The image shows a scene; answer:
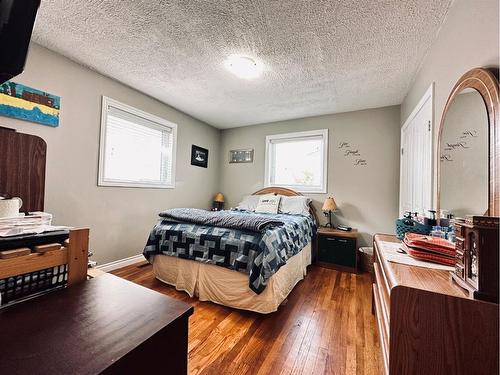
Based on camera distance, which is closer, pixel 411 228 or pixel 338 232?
pixel 411 228

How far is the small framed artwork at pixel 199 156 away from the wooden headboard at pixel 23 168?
7.77 feet

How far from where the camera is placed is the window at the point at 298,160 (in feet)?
12.2

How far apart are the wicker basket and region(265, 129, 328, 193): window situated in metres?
1.87

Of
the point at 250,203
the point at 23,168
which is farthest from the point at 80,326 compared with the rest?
the point at 250,203

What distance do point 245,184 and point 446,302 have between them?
3716mm

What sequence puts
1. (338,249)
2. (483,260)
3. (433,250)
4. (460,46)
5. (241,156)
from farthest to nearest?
(241,156), (338,249), (460,46), (433,250), (483,260)

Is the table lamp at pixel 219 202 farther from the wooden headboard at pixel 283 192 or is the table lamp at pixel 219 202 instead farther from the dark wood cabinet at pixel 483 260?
the dark wood cabinet at pixel 483 260

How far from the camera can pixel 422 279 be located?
0.88 m

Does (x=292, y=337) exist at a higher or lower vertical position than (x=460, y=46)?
lower

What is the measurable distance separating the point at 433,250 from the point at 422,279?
356mm

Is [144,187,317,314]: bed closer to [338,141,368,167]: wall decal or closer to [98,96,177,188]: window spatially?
[98,96,177,188]: window

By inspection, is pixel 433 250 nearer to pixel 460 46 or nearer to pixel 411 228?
pixel 411 228

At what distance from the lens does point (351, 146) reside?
3.47 metres

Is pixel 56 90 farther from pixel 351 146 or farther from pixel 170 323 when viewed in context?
pixel 351 146
